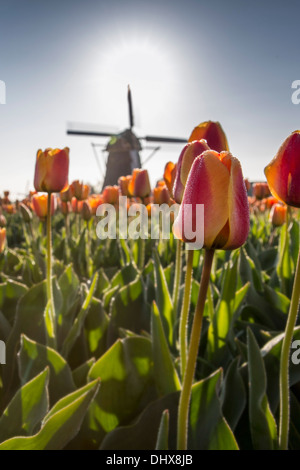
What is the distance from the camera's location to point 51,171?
1295 mm

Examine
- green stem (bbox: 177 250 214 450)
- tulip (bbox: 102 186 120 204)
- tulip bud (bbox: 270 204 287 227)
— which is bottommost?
green stem (bbox: 177 250 214 450)

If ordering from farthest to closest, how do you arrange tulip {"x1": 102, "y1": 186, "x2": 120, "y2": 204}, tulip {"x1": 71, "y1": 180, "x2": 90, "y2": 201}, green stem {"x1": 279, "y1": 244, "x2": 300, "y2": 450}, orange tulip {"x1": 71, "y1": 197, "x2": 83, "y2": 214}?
1. orange tulip {"x1": 71, "y1": 197, "x2": 83, "y2": 214}
2. tulip {"x1": 102, "y1": 186, "x2": 120, "y2": 204}
3. tulip {"x1": 71, "y1": 180, "x2": 90, "y2": 201}
4. green stem {"x1": 279, "y1": 244, "x2": 300, "y2": 450}

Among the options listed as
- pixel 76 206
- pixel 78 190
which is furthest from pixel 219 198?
pixel 76 206

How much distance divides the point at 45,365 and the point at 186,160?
0.74 metres

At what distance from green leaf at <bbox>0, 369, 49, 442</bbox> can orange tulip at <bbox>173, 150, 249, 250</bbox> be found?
1.92 ft

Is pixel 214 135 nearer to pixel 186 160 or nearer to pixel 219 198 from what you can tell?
pixel 186 160

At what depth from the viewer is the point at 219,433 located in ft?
2.75

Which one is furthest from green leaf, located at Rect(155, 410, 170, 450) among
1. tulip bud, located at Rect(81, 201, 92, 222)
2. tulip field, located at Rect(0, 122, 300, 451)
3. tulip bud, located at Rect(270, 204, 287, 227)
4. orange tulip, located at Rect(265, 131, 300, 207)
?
tulip bud, located at Rect(81, 201, 92, 222)

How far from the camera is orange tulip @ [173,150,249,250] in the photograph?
1.85 ft

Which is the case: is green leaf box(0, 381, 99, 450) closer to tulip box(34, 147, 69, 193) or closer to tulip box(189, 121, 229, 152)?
tulip box(189, 121, 229, 152)

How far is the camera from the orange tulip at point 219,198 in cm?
56

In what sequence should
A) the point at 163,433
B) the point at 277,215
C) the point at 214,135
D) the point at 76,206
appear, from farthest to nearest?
the point at 76,206 → the point at 277,215 → the point at 214,135 → the point at 163,433

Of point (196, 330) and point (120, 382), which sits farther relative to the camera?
point (120, 382)
